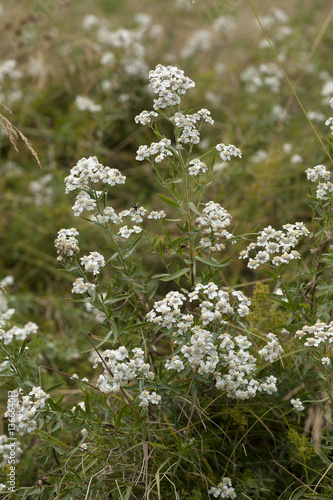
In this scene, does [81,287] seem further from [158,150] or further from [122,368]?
[158,150]

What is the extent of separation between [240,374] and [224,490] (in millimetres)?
453

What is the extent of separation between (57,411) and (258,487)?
0.83m

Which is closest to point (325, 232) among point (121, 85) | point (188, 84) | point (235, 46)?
point (188, 84)

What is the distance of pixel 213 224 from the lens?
1950mm

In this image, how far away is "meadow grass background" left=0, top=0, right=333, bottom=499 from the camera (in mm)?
3660

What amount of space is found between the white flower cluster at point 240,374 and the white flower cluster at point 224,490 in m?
0.33

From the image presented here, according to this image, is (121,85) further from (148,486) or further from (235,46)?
(148,486)

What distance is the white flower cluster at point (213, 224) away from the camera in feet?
6.43

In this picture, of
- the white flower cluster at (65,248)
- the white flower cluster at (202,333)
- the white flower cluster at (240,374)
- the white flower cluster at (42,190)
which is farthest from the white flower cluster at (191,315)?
the white flower cluster at (42,190)

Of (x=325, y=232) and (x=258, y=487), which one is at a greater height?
(x=325, y=232)

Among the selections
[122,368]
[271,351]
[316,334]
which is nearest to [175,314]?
[122,368]

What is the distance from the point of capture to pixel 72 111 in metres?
5.07

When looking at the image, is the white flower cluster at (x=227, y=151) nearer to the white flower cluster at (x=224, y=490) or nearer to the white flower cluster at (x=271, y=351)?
the white flower cluster at (x=271, y=351)

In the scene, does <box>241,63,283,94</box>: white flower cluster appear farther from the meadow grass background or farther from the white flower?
the white flower
